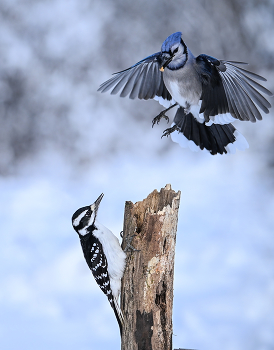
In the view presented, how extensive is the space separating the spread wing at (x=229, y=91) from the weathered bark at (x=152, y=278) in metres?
0.74

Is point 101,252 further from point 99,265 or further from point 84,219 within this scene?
point 84,219

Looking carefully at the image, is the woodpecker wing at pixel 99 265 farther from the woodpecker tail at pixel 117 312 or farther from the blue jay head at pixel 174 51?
the blue jay head at pixel 174 51

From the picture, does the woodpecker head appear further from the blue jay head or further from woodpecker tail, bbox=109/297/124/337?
the blue jay head

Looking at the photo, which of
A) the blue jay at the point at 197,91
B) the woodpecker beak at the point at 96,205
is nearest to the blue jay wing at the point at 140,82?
the blue jay at the point at 197,91

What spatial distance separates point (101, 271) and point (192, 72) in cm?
156

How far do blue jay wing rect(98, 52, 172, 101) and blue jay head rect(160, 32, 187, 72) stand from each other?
0.41 meters

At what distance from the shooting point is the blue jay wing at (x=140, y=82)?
9.58 ft

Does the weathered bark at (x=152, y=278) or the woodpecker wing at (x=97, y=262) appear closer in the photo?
the weathered bark at (x=152, y=278)

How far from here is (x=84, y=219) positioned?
8.14ft

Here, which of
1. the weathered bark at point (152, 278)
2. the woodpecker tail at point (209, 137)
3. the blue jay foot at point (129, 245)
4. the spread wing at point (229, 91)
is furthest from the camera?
the woodpecker tail at point (209, 137)

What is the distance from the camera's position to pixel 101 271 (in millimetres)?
2402

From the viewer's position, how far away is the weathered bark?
87.0 inches

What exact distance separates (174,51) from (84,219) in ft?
4.32

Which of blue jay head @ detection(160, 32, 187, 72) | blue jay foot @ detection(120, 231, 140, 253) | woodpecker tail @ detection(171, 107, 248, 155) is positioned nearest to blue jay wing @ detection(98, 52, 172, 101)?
woodpecker tail @ detection(171, 107, 248, 155)
